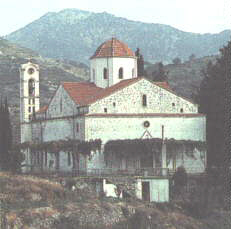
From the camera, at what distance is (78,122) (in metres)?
63.5

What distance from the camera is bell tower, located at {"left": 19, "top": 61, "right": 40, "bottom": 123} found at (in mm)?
78188

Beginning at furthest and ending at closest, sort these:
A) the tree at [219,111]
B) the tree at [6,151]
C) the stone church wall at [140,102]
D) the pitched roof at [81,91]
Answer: the tree at [6,151] < the pitched roof at [81,91] < the tree at [219,111] < the stone church wall at [140,102]

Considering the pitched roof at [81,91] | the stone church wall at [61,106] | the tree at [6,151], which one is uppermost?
the pitched roof at [81,91]

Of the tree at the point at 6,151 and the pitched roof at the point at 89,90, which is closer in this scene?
the pitched roof at the point at 89,90

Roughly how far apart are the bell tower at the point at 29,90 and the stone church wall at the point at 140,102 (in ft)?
55.5

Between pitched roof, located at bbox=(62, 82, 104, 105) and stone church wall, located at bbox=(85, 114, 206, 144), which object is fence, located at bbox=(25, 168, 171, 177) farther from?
pitched roof, located at bbox=(62, 82, 104, 105)

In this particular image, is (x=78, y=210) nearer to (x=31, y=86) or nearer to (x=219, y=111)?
(x=219, y=111)

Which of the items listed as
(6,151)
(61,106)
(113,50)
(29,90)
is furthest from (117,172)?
(29,90)

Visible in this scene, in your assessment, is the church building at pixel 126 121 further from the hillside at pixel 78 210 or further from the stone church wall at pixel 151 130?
the hillside at pixel 78 210

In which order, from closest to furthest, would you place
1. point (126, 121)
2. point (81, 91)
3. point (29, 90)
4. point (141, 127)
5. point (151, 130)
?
1. point (126, 121)
2. point (141, 127)
3. point (151, 130)
4. point (81, 91)
5. point (29, 90)

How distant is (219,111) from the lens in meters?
65.9

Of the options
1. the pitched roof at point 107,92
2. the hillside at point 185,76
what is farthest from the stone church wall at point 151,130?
the hillside at point 185,76

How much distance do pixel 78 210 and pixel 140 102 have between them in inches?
748

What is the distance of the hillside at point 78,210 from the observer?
144 feet
